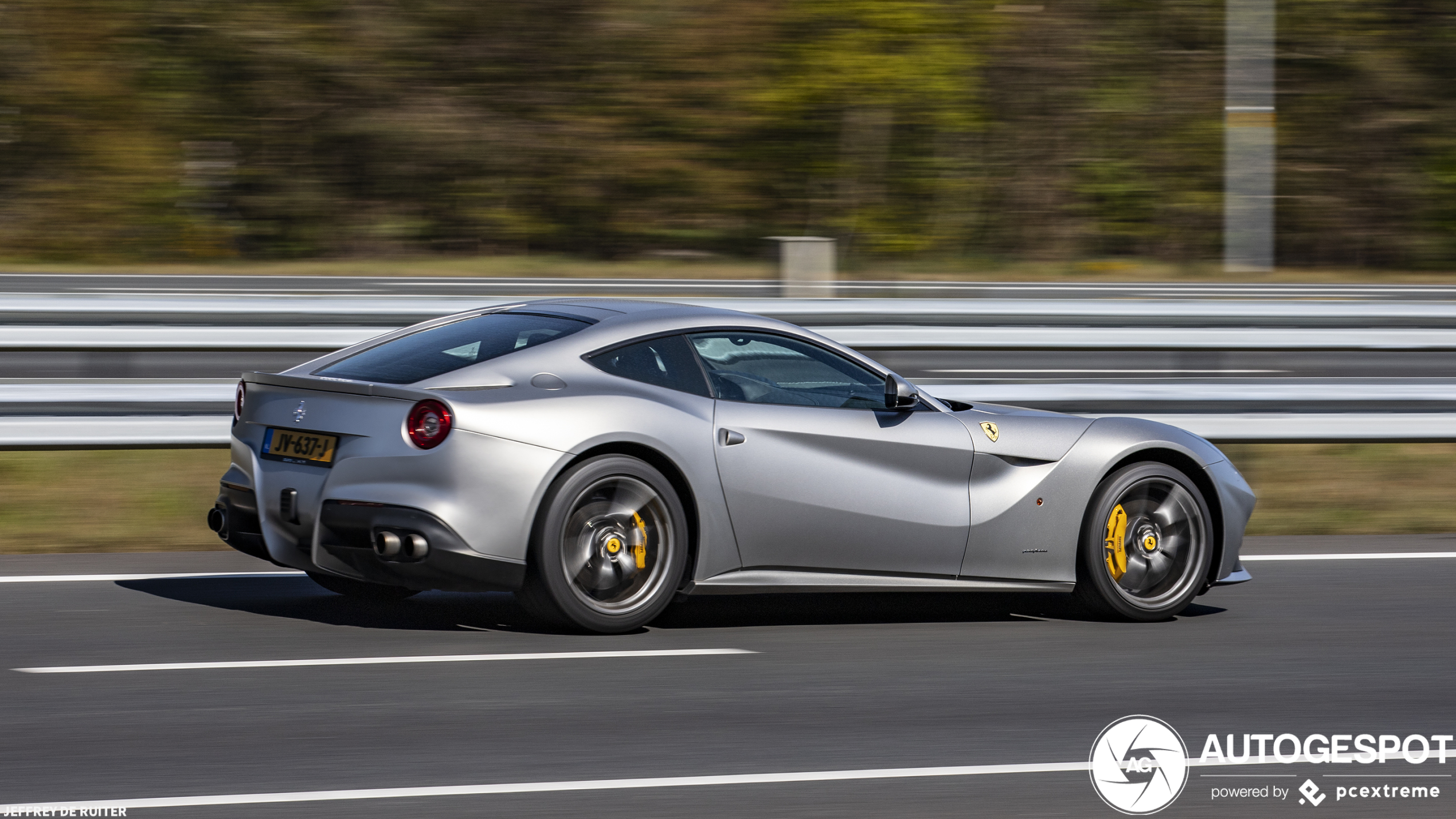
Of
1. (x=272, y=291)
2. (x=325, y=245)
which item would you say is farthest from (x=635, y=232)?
(x=272, y=291)

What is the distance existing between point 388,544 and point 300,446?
602 mm

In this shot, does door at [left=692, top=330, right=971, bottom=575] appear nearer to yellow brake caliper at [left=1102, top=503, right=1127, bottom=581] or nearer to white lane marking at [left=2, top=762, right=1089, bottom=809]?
yellow brake caliper at [left=1102, top=503, right=1127, bottom=581]

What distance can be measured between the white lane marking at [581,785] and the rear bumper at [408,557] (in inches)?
64.0

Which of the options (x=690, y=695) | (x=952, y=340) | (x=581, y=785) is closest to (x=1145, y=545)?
(x=690, y=695)

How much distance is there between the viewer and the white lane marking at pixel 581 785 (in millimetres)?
4359

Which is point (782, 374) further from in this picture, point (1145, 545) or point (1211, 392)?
point (1211, 392)

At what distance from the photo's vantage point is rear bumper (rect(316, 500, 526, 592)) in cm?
608

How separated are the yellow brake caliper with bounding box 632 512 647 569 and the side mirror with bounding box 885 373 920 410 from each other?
3.77 ft

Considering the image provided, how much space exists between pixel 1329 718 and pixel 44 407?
6.51m

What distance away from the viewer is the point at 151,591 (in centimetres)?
729

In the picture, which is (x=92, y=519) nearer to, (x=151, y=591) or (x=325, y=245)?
(x=151, y=591)

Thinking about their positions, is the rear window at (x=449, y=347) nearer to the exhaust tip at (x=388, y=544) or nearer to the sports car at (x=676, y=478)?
the sports car at (x=676, y=478)

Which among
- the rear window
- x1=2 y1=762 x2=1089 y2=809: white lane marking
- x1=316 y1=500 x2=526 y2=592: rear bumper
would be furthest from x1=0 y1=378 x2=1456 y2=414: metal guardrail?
x1=2 y1=762 x2=1089 y2=809: white lane marking

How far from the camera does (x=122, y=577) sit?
25.0 ft
